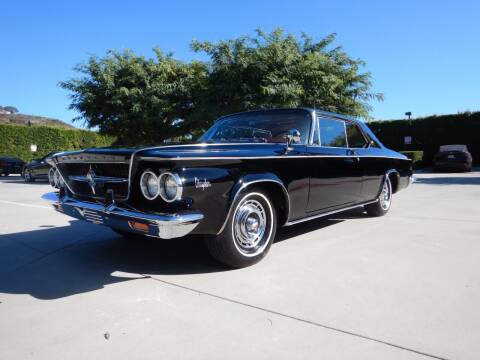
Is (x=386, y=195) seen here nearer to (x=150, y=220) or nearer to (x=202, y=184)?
(x=202, y=184)

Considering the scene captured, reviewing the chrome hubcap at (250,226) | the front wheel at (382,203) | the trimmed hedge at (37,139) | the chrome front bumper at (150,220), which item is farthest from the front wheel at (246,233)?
the trimmed hedge at (37,139)

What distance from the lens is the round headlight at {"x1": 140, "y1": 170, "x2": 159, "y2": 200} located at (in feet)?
9.89

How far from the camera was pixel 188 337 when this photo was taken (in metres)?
2.29

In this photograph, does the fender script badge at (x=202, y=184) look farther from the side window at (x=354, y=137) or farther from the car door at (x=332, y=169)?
the side window at (x=354, y=137)

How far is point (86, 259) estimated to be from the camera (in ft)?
12.8

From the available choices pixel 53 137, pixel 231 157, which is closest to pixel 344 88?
pixel 231 157

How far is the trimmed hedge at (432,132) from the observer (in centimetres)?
2211

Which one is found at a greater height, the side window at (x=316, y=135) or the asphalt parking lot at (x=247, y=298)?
the side window at (x=316, y=135)

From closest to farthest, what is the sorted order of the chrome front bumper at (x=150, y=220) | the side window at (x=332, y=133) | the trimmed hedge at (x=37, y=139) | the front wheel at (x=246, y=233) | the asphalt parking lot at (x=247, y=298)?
the asphalt parking lot at (x=247, y=298), the chrome front bumper at (x=150, y=220), the front wheel at (x=246, y=233), the side window at (x=332, y=133), the trimmed hedge at (x=37, y=139)

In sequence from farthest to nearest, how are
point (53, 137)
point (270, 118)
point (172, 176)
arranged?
point (53, 137)
point (270, 118)
point (172, 176)

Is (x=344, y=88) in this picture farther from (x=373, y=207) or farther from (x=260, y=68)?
(x=373, y=207)

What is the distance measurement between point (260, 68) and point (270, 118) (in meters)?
9.85

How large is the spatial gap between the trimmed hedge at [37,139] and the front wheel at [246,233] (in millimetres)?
23030

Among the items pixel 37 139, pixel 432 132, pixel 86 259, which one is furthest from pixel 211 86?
pixel 37 139
